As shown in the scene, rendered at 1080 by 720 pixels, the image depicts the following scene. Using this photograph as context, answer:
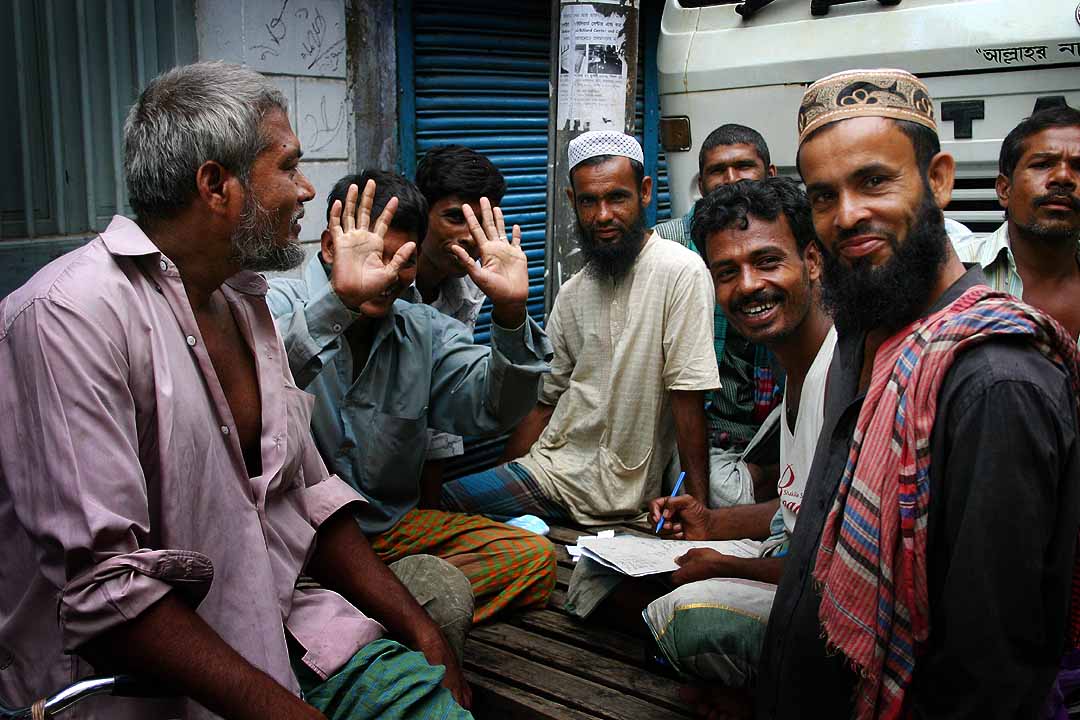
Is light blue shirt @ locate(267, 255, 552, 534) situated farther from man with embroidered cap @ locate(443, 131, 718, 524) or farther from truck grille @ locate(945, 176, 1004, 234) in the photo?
truck grille @ locate(945, 176, 1004, 234)

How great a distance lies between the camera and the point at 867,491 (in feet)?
6.50

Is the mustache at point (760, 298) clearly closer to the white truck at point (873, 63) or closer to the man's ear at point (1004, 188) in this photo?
the man's ear at point (1004, 188)

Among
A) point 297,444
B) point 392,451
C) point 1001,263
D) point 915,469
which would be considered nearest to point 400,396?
point 392,451

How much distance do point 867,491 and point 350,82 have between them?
3936 mm

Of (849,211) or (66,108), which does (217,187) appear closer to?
(849,211)

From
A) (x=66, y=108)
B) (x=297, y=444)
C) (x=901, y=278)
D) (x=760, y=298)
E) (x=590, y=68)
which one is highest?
(x=590, y=68)

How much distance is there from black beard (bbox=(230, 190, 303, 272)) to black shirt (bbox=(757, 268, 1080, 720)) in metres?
1.47

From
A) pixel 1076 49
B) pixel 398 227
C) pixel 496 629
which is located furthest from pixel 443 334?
pixel 1076 49

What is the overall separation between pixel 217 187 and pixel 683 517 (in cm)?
202

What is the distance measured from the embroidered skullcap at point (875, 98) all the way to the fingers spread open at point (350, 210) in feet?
4.67

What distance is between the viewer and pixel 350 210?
10.2ft

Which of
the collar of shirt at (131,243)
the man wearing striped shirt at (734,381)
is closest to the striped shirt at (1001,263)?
the man wearing striped shirt at (734,381)

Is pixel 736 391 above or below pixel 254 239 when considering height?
below

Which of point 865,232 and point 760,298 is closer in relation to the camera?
point 865,232
